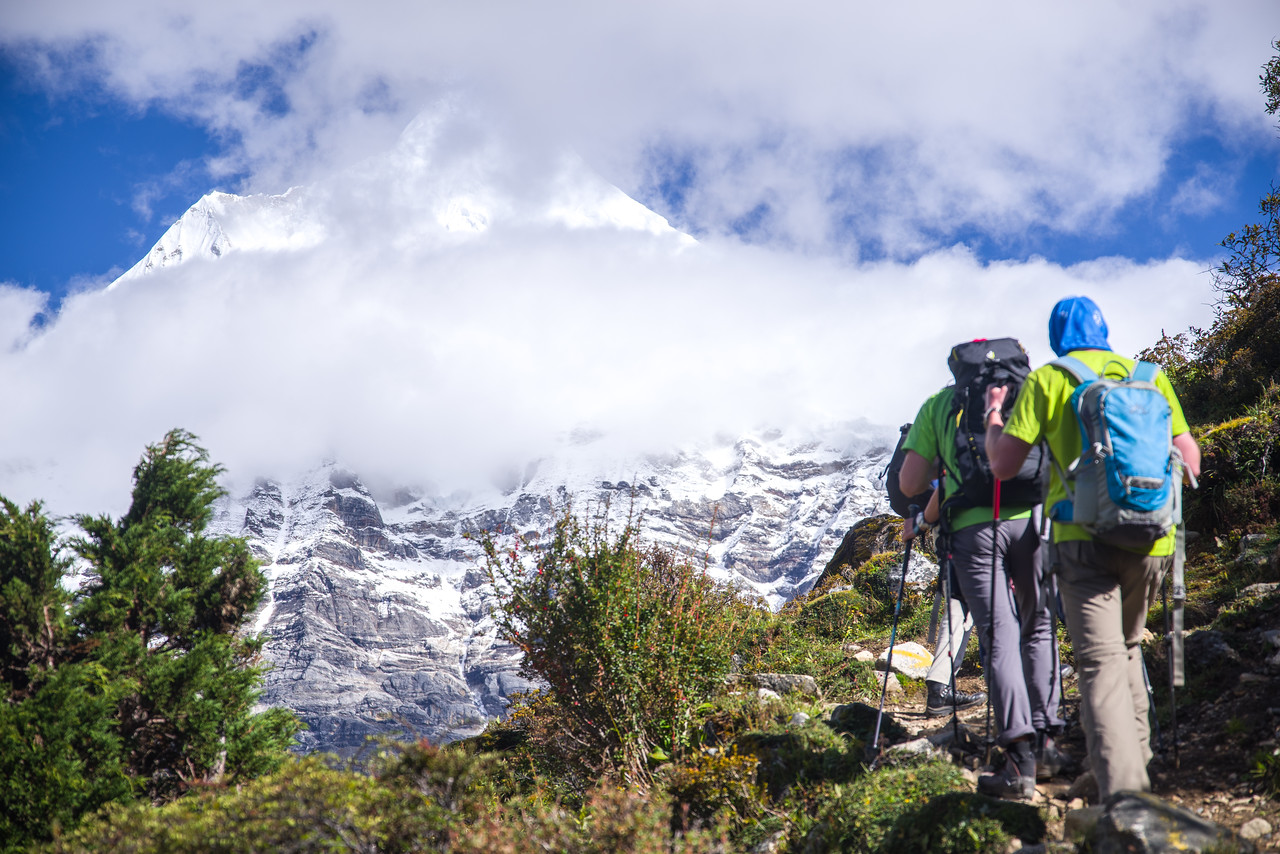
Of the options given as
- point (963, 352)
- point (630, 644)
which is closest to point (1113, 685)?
point (963, 352)

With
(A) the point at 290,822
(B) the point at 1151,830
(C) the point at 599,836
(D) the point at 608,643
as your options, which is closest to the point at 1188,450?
(B) the point at 1151,830

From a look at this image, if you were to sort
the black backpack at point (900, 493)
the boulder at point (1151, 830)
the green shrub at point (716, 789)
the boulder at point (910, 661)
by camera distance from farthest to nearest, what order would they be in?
the boulder at point (910, 661) → the black backpack at point (900, 493) → the green shrub at point (716, 789) → the boulder at point (1151, 830)

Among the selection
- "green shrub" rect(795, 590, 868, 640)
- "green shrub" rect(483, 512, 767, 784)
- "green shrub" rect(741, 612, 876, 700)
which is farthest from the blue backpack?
"green shrub" rect(795, 590, 868, 640)

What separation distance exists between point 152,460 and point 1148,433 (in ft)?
28.5

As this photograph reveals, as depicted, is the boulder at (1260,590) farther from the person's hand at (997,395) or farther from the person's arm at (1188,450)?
the person's hand at (997,395)

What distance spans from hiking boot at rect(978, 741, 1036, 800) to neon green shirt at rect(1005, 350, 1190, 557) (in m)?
0.98

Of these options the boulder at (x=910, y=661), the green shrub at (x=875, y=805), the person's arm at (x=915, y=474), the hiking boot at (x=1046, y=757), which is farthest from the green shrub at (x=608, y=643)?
the boulder at (x=910, y=661)

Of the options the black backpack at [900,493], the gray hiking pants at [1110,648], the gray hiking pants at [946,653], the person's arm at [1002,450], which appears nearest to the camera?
the gray hiking pants at [1110,648]

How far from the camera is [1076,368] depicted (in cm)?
300

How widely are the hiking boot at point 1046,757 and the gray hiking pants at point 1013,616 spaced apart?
0.06m

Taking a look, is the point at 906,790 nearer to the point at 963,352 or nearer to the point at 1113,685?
the point at 1113,685

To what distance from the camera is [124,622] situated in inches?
273

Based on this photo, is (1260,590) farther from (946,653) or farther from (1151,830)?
(1151,830)

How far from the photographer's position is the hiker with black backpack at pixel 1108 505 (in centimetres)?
270
